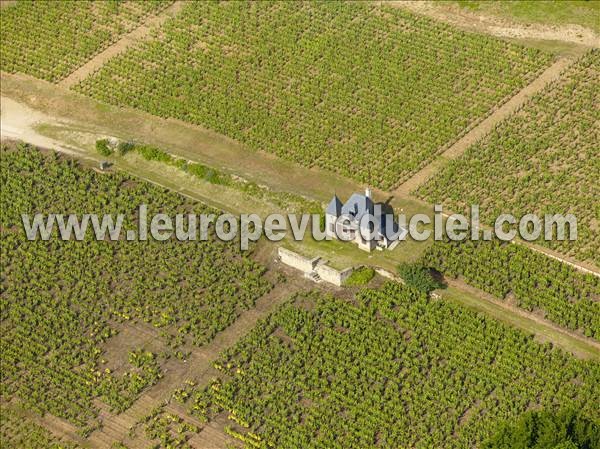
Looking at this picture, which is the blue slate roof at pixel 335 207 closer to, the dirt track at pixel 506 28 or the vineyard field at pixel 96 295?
the vineyard field at pixel 96 295

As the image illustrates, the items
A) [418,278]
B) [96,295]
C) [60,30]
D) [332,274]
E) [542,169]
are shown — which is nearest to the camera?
[418,278]

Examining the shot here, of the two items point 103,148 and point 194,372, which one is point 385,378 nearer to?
point 194,372

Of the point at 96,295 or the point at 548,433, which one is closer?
the point at 548,433

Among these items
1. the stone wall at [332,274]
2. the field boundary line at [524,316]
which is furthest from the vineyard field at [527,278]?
the stone wall at [332,274]

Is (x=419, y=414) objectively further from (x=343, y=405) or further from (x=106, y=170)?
(x=106, y=170)

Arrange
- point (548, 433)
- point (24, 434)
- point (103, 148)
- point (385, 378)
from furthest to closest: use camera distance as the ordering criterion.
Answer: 1. point (103, 148)
2. point (385, 378)
3. point (24, 434)
4. point (548, 433)

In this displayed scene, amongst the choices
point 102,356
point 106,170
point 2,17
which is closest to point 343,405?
point 102,356

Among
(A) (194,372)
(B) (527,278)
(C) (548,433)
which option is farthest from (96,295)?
(C) (548,433)

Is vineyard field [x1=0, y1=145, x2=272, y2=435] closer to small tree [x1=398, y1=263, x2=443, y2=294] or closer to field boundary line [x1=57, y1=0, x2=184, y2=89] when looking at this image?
small tree [x1=398, y1=263, x2=443, y2=294]
